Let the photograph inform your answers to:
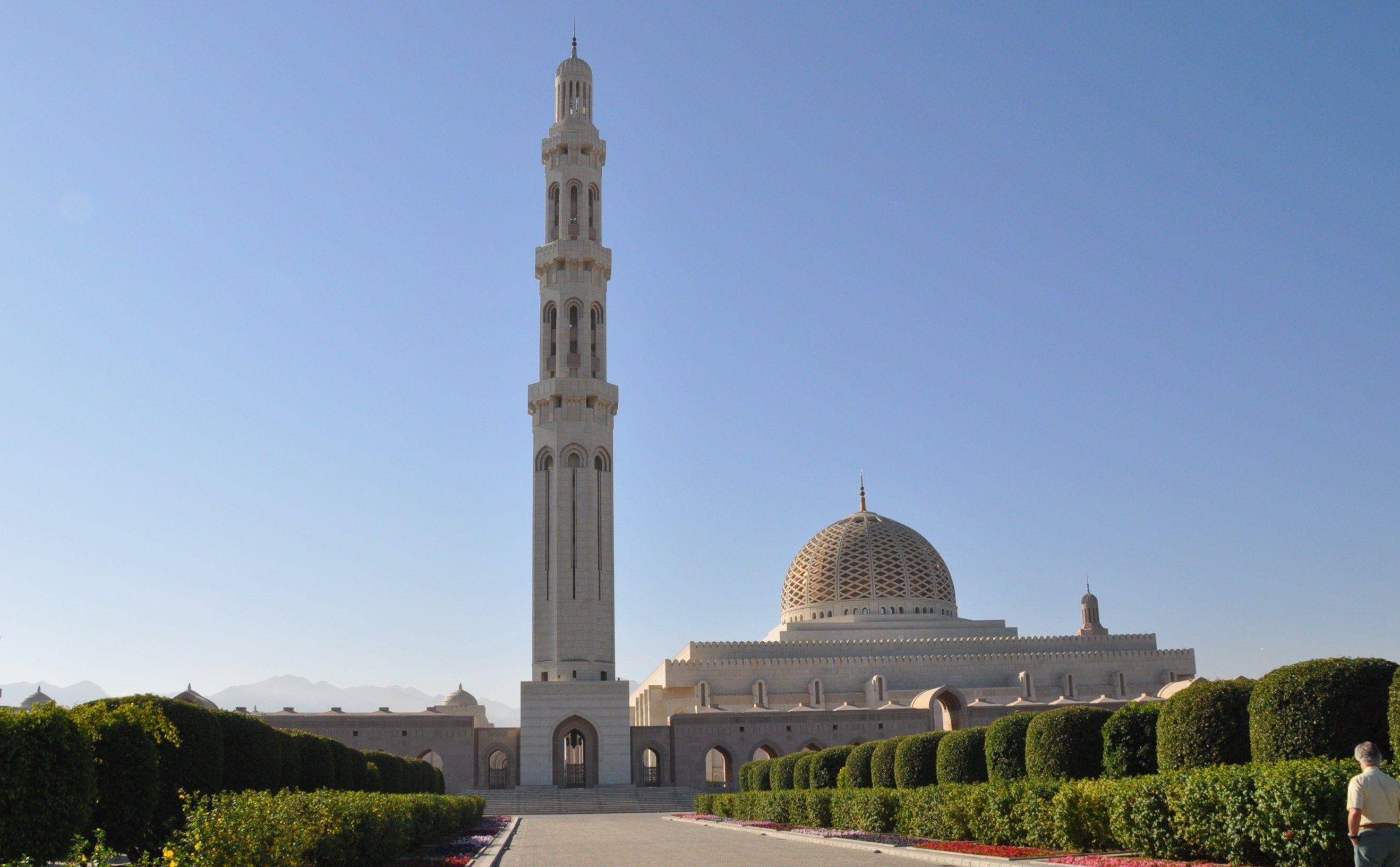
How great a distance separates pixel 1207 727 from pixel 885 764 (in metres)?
8.28

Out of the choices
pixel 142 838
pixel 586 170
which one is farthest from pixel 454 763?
pixel 142 838

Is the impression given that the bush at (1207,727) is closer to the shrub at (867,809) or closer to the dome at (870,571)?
the shrub at (867,809)

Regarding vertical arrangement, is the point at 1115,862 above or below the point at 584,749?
above

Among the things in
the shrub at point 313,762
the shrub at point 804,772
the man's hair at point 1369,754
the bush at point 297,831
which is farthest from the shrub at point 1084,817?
the shrub at point 804,772

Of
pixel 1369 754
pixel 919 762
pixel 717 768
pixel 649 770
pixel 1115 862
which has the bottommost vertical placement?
pixel 717 768

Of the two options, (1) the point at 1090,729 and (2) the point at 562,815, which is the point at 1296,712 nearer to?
(1) the point at 1090,729

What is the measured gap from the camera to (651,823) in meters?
24.1

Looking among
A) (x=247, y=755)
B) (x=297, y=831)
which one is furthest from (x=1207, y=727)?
(x=247, y=755)

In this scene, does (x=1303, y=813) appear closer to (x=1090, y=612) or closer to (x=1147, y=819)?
(x=1147, y=819)

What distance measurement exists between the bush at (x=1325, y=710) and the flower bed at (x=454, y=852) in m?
7.96

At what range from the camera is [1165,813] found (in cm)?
1066

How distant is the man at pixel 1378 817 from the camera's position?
721 centimetres

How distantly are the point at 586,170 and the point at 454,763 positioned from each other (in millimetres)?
18849

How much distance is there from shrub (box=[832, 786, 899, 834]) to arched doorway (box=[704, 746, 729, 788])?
1872 cm
